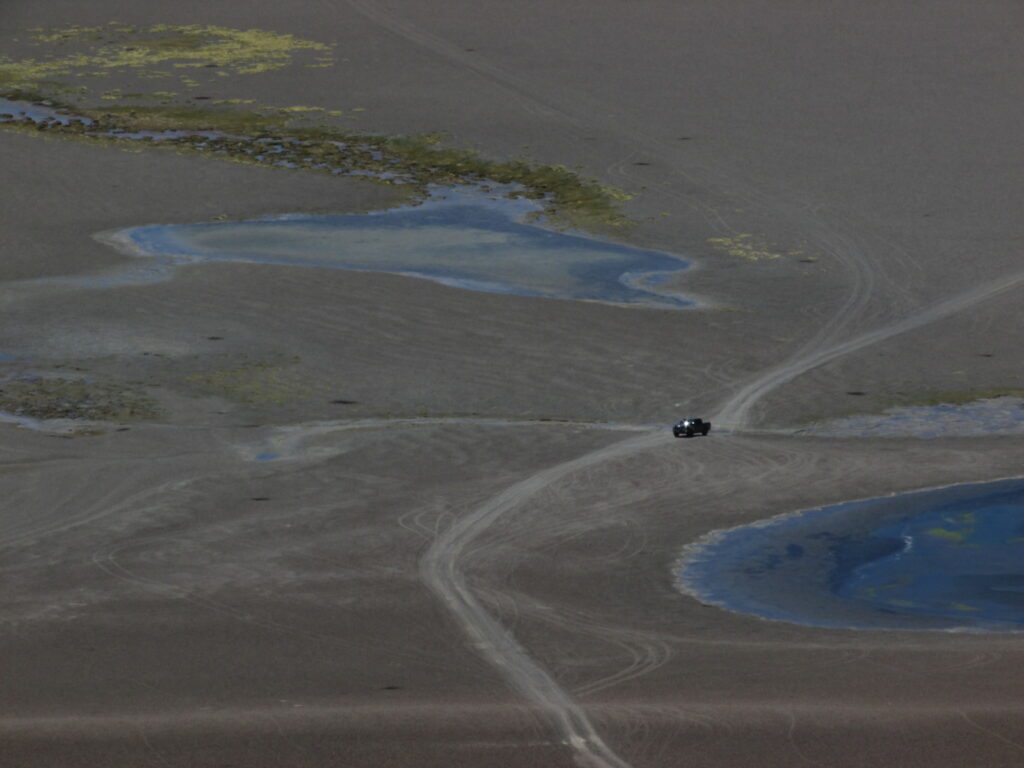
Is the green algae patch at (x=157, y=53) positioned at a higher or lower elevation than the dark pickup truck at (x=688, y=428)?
higher

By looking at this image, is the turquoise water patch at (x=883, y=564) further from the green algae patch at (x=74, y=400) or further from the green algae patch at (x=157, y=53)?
the green algae patch at (x=157, y=53)

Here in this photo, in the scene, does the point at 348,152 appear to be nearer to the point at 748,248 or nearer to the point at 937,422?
the point at 748,248

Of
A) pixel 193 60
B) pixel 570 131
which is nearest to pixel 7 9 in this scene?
pixel 193 60

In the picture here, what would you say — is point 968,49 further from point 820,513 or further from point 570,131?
point 820,513

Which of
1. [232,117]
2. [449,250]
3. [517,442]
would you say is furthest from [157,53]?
[517,442]

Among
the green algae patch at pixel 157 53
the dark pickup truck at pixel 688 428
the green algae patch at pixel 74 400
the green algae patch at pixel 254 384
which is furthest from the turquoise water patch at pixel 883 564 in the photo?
the green algae patch at pixel 157 53

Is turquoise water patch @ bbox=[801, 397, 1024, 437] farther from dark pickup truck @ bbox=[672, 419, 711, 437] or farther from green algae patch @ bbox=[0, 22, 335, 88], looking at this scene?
green algae patch @ bbox=[0, 22, 335, 88]

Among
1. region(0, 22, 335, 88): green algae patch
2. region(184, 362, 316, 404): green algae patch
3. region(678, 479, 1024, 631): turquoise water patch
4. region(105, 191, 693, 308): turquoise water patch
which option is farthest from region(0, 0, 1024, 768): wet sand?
region(0, 22, 335, 88): green algae patch
